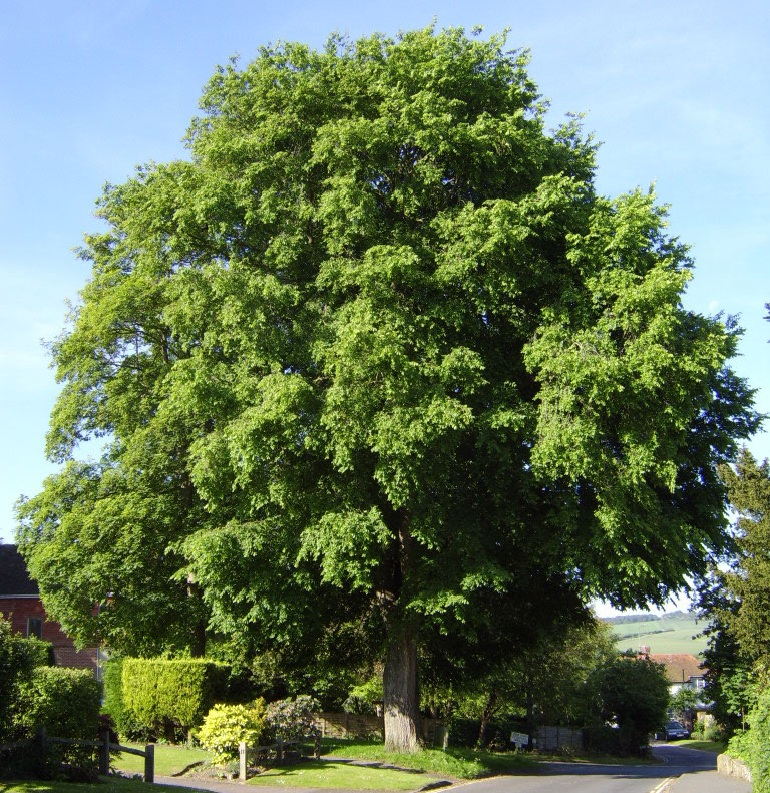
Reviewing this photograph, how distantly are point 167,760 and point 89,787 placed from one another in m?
6.58

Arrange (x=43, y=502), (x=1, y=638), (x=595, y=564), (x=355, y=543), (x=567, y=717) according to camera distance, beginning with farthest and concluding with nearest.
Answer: (x=567, y=717) < (x=43, y=502) < (x=595, y=564) < (x=355, y=543) < (x=1, y=638)

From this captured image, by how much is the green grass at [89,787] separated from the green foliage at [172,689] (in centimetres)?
583

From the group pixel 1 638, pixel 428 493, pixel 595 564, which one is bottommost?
pixel 1 638

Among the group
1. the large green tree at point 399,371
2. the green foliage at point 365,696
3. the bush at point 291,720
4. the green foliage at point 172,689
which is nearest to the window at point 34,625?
the green foliage at point 365,696

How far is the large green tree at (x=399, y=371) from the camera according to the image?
20.4 metres

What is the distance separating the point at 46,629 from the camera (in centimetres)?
4322

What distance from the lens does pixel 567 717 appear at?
161 ft

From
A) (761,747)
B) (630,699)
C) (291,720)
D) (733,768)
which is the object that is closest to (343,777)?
(291,720)

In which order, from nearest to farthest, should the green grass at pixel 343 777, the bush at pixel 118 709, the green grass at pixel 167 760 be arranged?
1. the green grass at pixel 343 777
2. the green grass at pixel 167 760
3. the bush at pixel 118 709

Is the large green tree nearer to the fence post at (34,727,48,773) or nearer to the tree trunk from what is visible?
the tree trunk

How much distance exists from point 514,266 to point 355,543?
8196 millimetres

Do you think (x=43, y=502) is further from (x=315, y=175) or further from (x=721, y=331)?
(x=721, y=331)

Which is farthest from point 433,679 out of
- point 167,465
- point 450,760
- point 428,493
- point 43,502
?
point 43,502

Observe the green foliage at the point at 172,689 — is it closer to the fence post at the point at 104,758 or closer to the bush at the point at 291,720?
the bush at the point at 291,720
